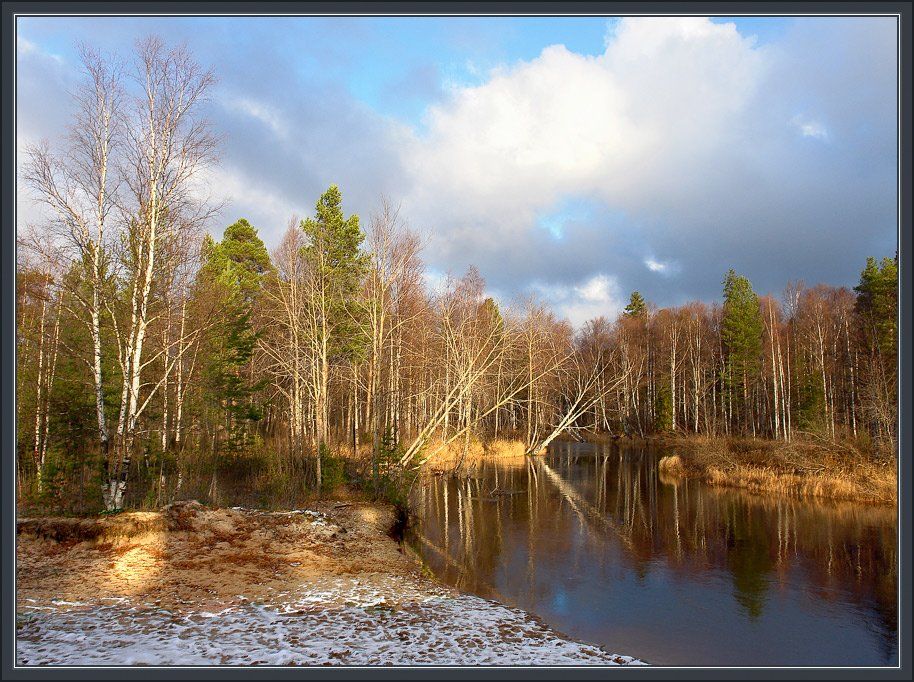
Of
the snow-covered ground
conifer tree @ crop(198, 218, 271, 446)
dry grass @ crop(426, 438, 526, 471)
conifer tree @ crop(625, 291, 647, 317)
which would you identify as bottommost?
dry grass @ crop(426, 438, 526, 471)

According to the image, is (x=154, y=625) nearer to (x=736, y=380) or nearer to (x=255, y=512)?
(x=255, y=512)

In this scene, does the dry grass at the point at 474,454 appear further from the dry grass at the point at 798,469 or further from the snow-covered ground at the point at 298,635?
the snow-covered ground at the point at 298,635

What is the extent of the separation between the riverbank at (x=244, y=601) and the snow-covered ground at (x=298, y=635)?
2 cm

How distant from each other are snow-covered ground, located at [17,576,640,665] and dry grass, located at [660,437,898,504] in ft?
55.5

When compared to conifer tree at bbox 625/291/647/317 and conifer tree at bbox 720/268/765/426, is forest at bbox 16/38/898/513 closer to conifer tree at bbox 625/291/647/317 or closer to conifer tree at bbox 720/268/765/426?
conifer tree at bbox 720/268/765/426

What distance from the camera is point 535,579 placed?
11570 mm

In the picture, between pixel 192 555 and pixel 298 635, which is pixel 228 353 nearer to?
pixel 192 555

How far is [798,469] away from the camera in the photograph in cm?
2153

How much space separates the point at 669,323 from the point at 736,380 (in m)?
8.86

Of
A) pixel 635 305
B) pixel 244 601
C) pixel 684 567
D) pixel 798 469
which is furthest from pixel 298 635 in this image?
pixel 635 305

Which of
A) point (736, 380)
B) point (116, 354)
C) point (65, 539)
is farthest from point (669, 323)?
point (65, 539)

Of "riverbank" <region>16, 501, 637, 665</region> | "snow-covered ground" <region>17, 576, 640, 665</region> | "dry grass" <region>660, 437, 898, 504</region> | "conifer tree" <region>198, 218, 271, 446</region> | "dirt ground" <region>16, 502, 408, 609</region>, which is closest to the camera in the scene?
"snow-covered ground" <region>17, 576, 640, 665</region>

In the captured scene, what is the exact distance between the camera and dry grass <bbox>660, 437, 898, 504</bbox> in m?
19.0

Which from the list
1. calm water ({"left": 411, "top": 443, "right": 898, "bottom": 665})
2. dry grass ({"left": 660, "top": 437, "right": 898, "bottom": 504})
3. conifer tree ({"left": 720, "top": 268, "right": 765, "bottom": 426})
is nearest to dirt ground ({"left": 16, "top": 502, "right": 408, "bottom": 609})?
calm water ({"left": 411, "top": 443, "right": 898, "bottom": 665})
